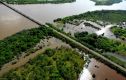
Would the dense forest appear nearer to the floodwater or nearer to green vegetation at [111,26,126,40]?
green vegetation at [111,26,126,40]

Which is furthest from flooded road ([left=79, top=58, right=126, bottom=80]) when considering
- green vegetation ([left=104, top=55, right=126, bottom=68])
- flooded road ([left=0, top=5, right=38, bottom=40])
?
flooded road ([left=0, top=5, right=38, bottom=40])

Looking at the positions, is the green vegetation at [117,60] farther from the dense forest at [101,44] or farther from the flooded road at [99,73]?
the flooded road at [99,73]

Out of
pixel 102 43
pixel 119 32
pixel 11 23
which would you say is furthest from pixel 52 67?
pixel 119 32

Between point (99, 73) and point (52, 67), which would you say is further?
point (99, 73)

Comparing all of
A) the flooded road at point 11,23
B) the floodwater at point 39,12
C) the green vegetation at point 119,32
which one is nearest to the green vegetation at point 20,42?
the flooded road at point 11,23

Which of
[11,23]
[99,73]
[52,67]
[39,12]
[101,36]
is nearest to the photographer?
[52,67]

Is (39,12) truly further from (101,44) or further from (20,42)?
(101,44)

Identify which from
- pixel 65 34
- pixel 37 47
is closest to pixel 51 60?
pixel 37 47
